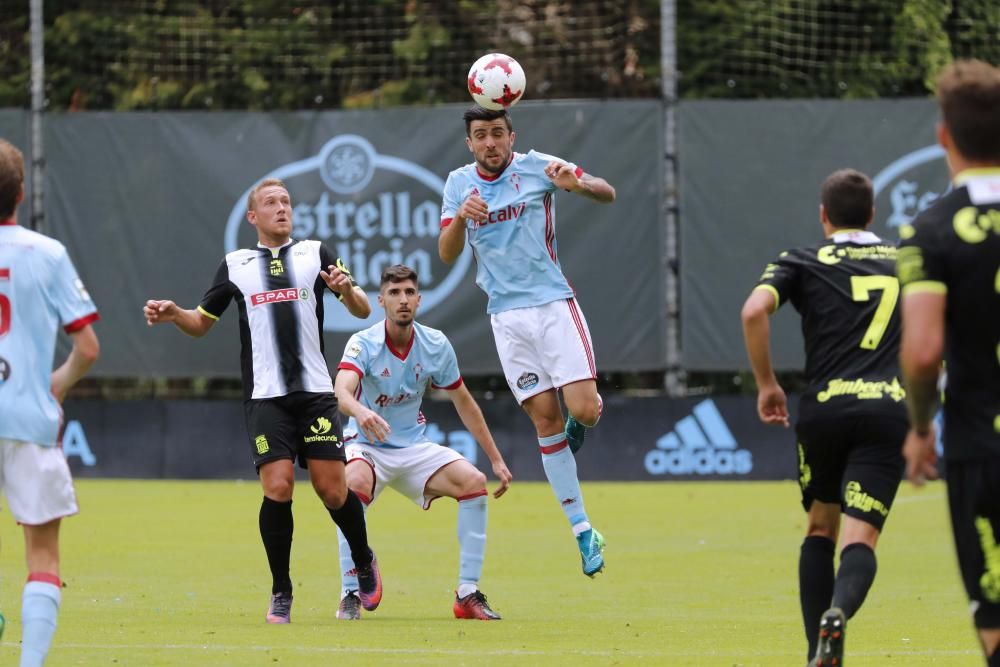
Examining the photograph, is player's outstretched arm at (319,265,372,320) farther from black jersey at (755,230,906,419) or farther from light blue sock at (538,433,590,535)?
black jersey at (755,230,906,419)

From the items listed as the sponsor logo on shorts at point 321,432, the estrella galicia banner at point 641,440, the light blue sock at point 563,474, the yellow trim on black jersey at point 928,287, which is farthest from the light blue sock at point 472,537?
the estrella galicia banner at point 641,440

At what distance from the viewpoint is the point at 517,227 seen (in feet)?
30.9

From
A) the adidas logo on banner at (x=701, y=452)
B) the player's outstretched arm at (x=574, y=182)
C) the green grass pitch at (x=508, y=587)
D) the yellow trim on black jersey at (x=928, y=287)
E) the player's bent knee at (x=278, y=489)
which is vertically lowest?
the adidas logo on banner at (x=701, y=452)

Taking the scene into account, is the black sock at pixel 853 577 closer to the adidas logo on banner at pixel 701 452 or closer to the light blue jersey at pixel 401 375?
the light blue jersey at pixel 401 375

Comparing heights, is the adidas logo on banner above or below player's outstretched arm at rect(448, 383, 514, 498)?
below

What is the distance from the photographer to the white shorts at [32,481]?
5.79 metres

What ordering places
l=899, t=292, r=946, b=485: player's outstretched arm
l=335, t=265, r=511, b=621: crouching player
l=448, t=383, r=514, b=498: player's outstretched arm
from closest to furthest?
l=899, t=292, r=946, b=485: player's outstretched arm → l=448, t=383, r=514, b=498: player's outstretched arm → l=335, t=265, r=511, b=621: crouching player

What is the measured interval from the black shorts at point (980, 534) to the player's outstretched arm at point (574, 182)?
4.34 m

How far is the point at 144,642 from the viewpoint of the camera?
7578 mm

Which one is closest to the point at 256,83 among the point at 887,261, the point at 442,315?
the point at 442,315

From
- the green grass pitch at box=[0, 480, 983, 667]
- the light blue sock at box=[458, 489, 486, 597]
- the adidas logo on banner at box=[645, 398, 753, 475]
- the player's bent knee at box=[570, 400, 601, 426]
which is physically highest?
the player's bent knee at box=[570, 400, 601, 426]

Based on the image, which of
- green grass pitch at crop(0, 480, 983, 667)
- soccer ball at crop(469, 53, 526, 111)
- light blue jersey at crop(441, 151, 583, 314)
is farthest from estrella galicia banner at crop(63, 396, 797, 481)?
soccer ball at crop(469, 53, 526, 111)

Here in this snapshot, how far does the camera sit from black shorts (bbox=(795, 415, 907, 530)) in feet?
20.8

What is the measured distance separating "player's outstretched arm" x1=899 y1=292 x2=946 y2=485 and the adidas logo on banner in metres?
12.6
